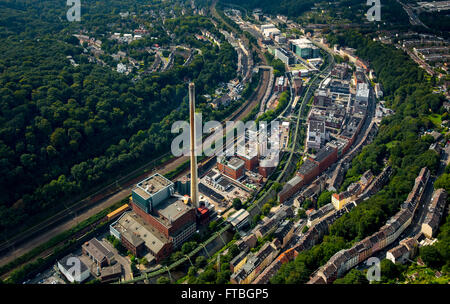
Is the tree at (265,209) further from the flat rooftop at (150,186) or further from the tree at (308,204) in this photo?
the flat rooftop at (150,186)

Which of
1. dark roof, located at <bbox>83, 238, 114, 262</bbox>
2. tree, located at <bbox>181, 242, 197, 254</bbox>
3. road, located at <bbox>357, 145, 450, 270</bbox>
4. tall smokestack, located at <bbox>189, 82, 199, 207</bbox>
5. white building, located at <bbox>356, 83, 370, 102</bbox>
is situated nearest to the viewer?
road, located at <bbox>357, 145, 450, 270</bbox>

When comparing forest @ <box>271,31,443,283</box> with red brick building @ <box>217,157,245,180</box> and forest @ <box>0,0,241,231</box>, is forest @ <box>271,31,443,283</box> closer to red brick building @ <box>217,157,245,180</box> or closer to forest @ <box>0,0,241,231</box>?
red brick building @ <box>217,157,245,180</box>

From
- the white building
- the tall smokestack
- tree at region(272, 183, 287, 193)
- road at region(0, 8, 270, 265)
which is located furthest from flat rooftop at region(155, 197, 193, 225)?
the white building

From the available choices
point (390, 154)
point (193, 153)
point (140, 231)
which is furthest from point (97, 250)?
point (390, 154)

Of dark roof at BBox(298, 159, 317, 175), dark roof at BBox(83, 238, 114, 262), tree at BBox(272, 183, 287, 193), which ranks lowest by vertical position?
dark roof at BBox(83, 238, 114, 262)

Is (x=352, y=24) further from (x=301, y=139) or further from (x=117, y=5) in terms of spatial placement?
(x=117, y=5)

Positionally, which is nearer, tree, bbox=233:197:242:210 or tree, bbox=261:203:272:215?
tree, bbox=261:203:272:215
